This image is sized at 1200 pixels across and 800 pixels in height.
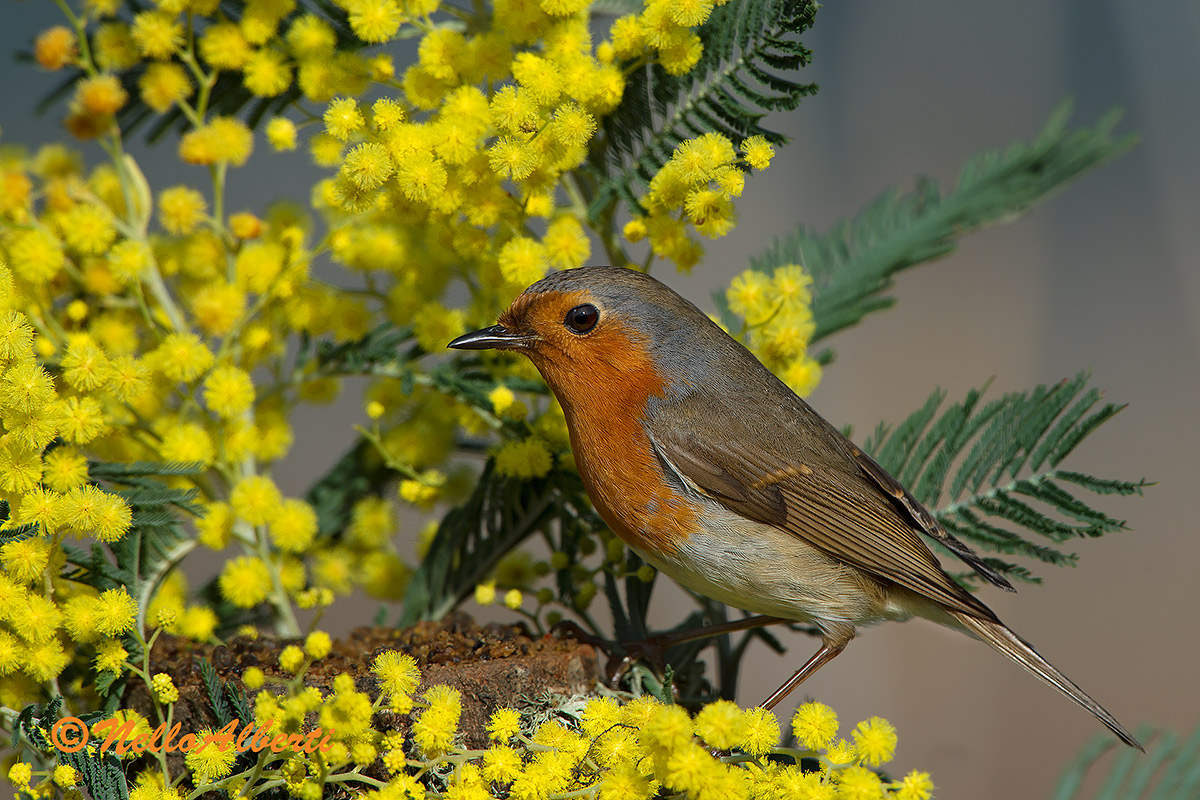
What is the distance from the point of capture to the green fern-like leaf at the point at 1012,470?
147cm

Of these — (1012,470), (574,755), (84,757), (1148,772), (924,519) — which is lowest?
(84,757)

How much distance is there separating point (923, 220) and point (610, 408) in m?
0.78

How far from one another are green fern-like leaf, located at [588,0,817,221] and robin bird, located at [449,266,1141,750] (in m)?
0.17

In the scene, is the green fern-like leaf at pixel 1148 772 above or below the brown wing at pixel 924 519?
below

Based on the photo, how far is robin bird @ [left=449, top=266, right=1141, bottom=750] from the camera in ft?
4.92

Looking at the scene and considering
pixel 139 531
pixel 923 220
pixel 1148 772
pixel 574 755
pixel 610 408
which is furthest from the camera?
pixel 923 220

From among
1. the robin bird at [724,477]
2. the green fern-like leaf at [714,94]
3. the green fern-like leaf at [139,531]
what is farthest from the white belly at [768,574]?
the green fern-like leaf at [139,531]

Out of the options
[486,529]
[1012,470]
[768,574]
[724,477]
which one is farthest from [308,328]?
[1012,470]

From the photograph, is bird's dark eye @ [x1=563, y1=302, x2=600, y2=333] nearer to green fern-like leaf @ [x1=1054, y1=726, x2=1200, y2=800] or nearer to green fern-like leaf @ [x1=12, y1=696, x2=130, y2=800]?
green fern-like leaf @ [x1=12, y1=696, x2=130, y2=800]

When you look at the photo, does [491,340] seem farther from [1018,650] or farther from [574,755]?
[1018,650]

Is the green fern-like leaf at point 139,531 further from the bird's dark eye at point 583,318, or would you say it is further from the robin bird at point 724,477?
the bird's dark eye at point 583,318

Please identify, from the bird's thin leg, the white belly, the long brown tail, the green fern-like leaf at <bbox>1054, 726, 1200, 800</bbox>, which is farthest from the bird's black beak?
the green fern-like leaf at <bbox>1054, 726, 1200, 800</bbox>

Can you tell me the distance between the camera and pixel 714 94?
4.72 feet

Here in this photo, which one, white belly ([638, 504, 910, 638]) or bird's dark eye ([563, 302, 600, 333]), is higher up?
bird's dark eye ([563, 302, 600, 333])
